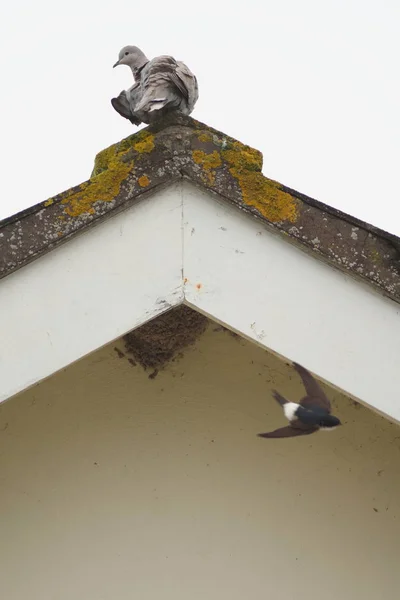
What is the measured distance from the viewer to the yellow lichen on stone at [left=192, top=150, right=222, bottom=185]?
2.96 metres

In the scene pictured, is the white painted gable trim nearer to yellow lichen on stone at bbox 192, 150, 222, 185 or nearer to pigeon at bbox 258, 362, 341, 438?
yellow lichen on stone at bbox 192, 150, 222, 185

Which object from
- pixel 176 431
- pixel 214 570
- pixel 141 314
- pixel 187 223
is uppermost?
pixel 187 223

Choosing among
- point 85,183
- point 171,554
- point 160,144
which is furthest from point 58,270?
point 171,554

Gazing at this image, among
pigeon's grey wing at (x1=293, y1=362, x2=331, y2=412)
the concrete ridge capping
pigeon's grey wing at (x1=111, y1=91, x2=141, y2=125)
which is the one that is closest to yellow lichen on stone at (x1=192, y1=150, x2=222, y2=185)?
the concrete ridge capping

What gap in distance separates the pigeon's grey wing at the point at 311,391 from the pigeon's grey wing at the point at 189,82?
102 cm

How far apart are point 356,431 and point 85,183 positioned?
1494mm

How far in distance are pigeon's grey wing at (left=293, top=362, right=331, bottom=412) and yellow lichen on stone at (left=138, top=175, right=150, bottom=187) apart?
694 millimetres

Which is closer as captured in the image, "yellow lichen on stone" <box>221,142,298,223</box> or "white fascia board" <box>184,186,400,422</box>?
"white fascia board" <box>184,186,400,422</box>

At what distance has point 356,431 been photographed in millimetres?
3754

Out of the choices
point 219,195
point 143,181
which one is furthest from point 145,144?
point 219,195

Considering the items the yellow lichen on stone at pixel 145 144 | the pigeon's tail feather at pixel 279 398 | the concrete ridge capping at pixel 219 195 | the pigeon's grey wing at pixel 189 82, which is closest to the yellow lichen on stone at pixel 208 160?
the concrete ridge capping at pixel 219 195

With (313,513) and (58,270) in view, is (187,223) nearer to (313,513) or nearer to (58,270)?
(58,270)

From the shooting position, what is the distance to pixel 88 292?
2855mm

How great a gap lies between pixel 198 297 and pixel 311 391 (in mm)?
467
